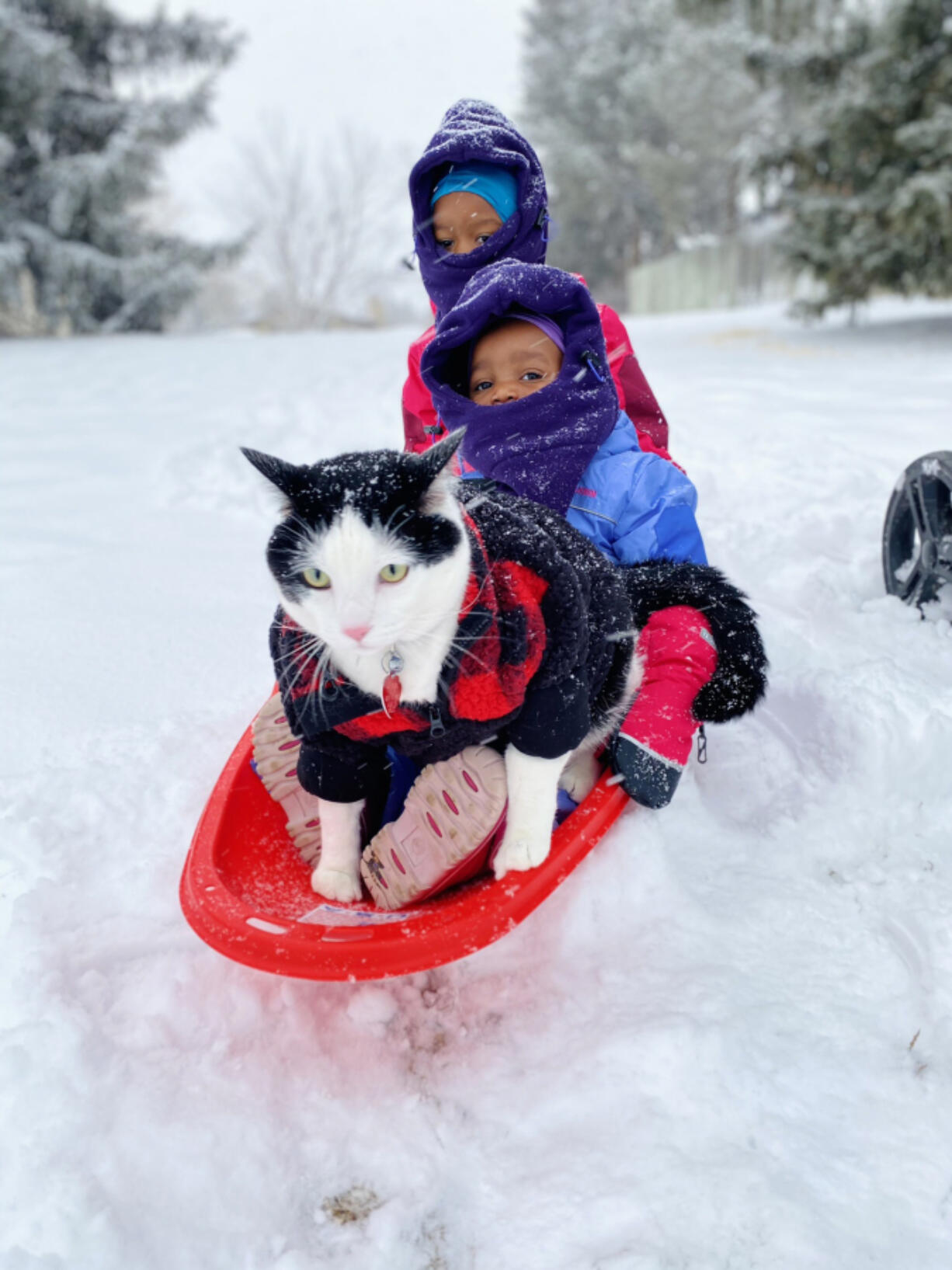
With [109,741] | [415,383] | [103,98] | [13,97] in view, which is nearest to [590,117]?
[103,98]

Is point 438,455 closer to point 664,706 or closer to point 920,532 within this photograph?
point 664,706

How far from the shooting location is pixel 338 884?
4.92ft

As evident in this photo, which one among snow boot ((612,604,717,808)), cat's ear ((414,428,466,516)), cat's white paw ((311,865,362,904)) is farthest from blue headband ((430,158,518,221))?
cat's white paw ((311,865,362,904))

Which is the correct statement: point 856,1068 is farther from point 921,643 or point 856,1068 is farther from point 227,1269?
point 921,643

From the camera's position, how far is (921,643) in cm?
219

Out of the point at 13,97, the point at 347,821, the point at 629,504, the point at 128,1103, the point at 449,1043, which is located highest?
the point at 13,97

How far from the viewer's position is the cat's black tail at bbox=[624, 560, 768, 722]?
5.77 feet

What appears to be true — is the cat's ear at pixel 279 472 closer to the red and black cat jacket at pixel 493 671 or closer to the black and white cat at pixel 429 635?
the black and white cat at pixel 429 635

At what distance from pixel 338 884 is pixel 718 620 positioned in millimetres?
983

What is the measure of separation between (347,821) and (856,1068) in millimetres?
924

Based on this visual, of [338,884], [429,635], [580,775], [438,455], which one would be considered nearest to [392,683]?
[429,635]

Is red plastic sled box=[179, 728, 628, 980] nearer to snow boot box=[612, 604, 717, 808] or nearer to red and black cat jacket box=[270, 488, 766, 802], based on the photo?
snow boot box=[612, 604, 717, 808]

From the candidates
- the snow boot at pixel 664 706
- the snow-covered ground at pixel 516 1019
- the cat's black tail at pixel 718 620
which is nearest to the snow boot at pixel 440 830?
the snow-covered ground at pixel 516 1019

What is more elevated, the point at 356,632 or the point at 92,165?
the point at 92,165
